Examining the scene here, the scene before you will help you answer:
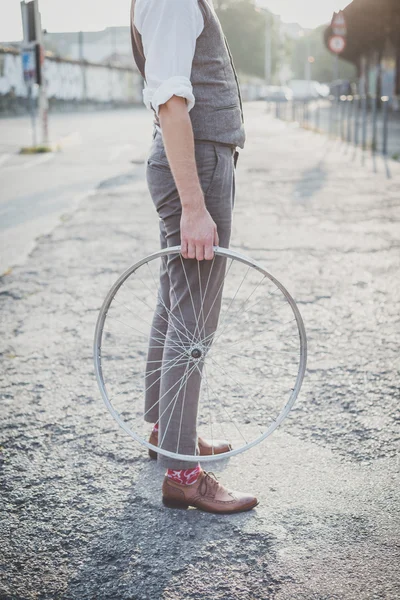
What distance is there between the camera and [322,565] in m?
1.94

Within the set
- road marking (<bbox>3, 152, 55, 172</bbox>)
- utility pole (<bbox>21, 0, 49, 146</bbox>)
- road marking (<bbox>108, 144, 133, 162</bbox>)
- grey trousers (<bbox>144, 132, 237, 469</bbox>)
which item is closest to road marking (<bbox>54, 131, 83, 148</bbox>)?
utility pole (<bbox>21, 0, 49, 146</bbox>)

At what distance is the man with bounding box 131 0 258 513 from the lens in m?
1.90

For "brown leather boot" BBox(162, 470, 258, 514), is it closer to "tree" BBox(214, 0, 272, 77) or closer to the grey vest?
the grey vest

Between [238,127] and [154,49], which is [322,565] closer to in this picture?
[238,127]

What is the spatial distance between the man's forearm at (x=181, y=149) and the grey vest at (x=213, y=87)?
12 centimetres

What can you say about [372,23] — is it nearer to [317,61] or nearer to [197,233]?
[197,233]

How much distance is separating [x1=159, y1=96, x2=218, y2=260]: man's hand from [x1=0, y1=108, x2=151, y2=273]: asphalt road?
11.0ft

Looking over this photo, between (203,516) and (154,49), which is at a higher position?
(154,49)

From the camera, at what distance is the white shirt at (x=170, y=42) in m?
1.87

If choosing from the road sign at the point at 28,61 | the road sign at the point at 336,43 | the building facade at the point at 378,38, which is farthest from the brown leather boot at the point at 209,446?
the building facade at the point at 378,38

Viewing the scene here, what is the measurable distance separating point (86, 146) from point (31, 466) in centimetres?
1379

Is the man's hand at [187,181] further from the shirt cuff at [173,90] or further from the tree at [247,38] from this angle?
the tree at [247,38]

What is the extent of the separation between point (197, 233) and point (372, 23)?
79.7 feet

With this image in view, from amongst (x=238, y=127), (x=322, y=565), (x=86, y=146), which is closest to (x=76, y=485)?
(x=322, y=565)
